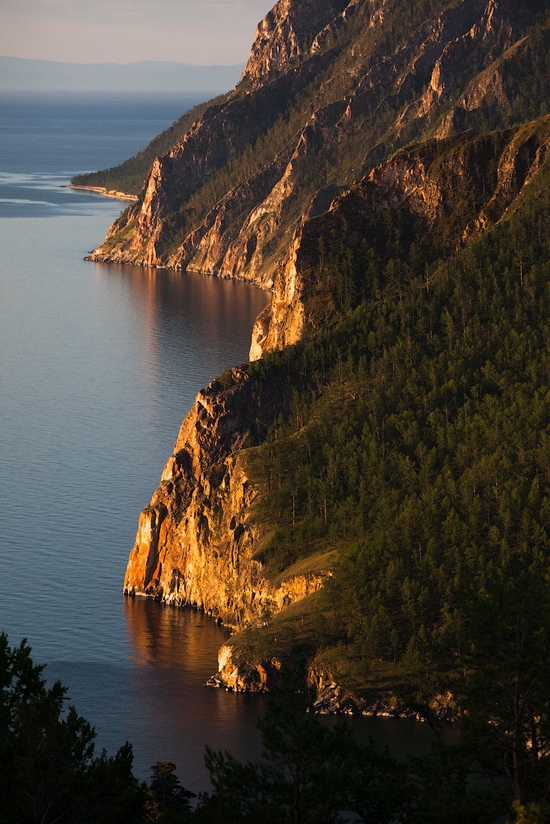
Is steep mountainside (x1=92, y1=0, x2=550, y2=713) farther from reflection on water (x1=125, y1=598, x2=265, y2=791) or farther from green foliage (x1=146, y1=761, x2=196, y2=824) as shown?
green foliage (x1=146, y1=761, x2=196, y2=824)

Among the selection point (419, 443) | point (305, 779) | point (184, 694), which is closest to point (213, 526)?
point (419, 443)

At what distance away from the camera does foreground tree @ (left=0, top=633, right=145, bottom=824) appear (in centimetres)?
7031

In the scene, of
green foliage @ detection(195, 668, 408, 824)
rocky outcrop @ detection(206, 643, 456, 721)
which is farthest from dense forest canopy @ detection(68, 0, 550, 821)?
green foliage @ detection(195, 668, 408, 824)

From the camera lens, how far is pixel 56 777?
70.7m

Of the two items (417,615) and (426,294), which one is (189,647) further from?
(426,294)

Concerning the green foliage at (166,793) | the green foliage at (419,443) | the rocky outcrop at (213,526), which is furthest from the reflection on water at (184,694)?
the green foliage at (419,443)

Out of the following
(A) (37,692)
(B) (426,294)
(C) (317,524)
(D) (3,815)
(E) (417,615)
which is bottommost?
(D) (3,815)

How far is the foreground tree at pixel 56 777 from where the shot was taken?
70.3 metres

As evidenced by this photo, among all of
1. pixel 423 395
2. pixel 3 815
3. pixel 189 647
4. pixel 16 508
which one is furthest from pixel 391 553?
pixel 3 815

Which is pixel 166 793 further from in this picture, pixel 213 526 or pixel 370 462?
pixel 370 462

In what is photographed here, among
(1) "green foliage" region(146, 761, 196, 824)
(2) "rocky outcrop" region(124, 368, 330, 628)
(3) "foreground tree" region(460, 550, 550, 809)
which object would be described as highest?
(2) "rocky outcrop" region(124, 368, 330, 628)

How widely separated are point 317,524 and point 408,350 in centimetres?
3139

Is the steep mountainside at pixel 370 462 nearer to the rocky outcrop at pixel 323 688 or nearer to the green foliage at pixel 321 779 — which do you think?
the rocky outcrop at pixel 323 688

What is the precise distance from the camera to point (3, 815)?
7025cm
